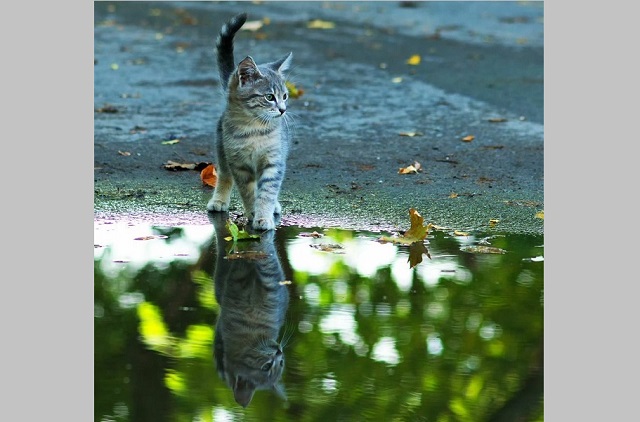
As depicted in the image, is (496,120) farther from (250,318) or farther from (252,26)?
(250,318)

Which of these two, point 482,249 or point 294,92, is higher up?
point 482,249

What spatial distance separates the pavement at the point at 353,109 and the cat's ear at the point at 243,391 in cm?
263

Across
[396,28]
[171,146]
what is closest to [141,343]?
[171,146]

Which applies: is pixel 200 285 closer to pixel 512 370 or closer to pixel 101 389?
pixel 101 389

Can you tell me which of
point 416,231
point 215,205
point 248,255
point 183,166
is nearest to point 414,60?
point 183,166

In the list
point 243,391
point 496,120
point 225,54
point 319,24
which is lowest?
point 319,24

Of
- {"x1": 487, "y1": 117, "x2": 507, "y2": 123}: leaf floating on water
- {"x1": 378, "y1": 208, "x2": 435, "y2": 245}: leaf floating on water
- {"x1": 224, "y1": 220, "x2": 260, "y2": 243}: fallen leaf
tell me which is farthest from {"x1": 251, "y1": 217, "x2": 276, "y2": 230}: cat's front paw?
{"x1": 487, "y1": 117, "x2": 507, "y2": 123}: leaf floating on water

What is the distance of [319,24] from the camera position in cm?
1540

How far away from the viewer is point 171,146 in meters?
9.27

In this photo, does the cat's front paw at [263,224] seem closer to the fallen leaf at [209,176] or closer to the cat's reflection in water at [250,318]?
the cat's reflection in water at [250,318]

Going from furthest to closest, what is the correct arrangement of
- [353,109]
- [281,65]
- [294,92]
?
[294,92] → [353,109] → [281,65]

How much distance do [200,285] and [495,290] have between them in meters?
1.61

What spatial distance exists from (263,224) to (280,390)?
8.53ft

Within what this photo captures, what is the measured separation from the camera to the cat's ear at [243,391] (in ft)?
13.9
